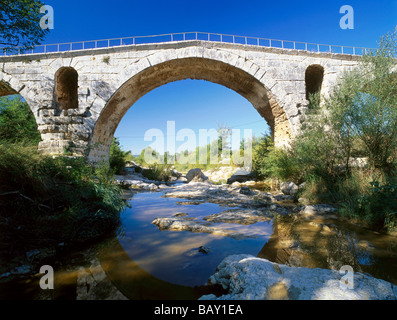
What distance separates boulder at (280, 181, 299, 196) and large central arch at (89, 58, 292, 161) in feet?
7.61

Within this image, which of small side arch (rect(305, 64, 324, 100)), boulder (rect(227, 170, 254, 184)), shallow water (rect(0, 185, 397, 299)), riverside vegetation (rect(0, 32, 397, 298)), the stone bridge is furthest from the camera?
boulder (rect(227, 170, 254, 184))

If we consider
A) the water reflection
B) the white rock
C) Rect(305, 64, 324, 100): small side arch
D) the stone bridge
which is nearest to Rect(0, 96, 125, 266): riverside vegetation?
the white rock

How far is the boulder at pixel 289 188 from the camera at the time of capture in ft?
22.9

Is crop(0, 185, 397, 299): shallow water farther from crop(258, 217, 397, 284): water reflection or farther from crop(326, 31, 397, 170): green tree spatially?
crop(326, 31, 397, 170): green tree

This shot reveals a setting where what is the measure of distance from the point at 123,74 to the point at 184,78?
3.09m

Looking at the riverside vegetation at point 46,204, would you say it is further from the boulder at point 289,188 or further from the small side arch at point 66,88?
the small side arch at point 66,88

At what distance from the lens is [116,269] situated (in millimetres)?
2178

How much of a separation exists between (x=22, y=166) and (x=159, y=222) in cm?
240

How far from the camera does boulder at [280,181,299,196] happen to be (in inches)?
274

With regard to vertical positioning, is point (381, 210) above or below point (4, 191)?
below
